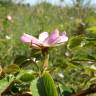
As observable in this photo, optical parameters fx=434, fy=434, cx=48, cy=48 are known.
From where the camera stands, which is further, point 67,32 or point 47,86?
point 67,32

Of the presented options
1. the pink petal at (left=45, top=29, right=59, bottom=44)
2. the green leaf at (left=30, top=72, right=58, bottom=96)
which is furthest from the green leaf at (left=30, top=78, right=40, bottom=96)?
the pink petal at (left=45, top=29, right=59, bottom=44)

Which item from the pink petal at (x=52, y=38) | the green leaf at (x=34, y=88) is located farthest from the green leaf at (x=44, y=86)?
the pink petal at (x=52, y=38)

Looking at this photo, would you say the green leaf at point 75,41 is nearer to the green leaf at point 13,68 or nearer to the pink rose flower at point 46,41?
the pink rose flower at point 46,41

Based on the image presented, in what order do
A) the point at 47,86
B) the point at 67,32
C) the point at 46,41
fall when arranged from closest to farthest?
the point at 47,86, the point at 46,41, the point at 67,32

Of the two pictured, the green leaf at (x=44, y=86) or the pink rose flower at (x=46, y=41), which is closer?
the green leaf at (x=44, y=86)

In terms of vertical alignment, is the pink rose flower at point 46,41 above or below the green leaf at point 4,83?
above

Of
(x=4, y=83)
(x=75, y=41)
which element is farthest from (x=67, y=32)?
(x=4, y=83)

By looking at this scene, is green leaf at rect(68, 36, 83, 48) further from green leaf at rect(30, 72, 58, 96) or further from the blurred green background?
green leaf at rect(30, 72, 58, 96)

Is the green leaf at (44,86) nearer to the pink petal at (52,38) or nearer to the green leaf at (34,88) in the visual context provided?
the green leaf at (34,88)

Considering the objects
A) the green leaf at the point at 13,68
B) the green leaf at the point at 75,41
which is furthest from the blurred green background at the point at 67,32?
the green leaf at the point at 13,68

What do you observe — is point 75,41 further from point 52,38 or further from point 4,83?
point 4,83

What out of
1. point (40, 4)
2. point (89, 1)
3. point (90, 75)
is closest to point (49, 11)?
point (40, 4)

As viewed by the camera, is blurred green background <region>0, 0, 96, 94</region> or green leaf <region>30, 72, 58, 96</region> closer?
green leaf <region>30, 72, 58, 96</region>
